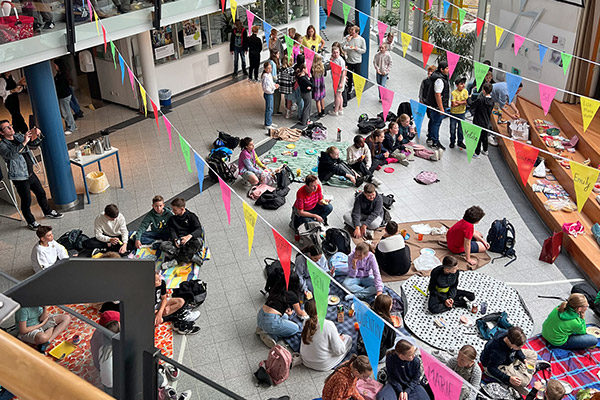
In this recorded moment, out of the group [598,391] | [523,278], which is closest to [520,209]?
[523,278]

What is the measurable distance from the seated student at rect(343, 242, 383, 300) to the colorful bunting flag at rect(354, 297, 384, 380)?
2.35m

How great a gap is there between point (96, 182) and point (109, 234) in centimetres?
235

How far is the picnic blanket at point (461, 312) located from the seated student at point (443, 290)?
3.9 inches

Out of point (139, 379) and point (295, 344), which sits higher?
point (139, 379)

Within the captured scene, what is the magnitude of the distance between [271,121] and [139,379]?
13.4 meters

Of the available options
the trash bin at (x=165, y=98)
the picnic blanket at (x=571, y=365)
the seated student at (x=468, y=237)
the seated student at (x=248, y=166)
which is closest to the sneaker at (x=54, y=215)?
the seated student at (x=248, y=166)

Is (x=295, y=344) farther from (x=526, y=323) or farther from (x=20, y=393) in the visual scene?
(x=20, y=393)

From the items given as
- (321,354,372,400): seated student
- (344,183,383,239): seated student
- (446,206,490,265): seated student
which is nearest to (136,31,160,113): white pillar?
(344,183,383,239): seated student

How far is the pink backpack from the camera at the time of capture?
7.27 meters

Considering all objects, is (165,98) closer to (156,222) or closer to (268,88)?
(268,88)

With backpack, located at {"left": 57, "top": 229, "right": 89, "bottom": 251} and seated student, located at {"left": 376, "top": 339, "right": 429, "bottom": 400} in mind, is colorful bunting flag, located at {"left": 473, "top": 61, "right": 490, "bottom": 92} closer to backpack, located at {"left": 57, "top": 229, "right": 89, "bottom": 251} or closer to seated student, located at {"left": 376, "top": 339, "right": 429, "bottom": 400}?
seated student, located at {"left": 376, "top": 339, "right": 429, "bottom": 400}

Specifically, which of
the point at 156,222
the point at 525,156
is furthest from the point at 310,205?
the point at 525,156

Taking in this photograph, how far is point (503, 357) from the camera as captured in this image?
23.5 feet

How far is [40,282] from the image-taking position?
118cm
